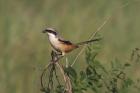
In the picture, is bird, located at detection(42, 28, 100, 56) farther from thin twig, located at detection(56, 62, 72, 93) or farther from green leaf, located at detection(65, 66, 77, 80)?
thin twig, located at detection(56, 62, 72, 93)

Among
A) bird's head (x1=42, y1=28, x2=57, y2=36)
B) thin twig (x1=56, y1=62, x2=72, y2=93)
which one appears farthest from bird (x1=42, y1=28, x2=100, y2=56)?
thin twig (x1=56, y1=62, x2=72, y2=93)

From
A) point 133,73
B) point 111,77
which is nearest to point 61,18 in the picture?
point 133,73

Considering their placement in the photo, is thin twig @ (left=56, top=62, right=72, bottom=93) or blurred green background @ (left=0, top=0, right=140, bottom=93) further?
blurred green background @ (left=0, top=0, right=140, bottom=93)

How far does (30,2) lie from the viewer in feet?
30.1

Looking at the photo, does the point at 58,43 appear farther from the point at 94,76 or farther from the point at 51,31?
the point at 94,76

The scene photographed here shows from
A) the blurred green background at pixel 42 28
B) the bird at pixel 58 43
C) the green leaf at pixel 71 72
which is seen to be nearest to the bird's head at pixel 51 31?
the bird at pixel 58 43

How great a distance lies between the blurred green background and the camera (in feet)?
21.6

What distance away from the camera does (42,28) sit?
26.0 feet

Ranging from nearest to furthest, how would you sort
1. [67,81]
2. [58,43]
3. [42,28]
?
[67,81]
[58,43]
[42,28]

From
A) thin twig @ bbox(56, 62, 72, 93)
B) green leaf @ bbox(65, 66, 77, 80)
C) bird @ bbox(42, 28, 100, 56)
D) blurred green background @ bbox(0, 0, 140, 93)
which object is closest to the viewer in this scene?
thin twig @ bbox(56, 62, 72, 93)

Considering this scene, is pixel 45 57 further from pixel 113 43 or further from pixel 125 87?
pixel 125 87

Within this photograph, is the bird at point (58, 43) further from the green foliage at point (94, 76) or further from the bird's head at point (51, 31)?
the green foliage at point (94, 76)

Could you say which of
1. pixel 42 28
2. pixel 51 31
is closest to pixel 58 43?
pixel 51 31

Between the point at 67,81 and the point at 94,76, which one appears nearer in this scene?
the point at 67,81
